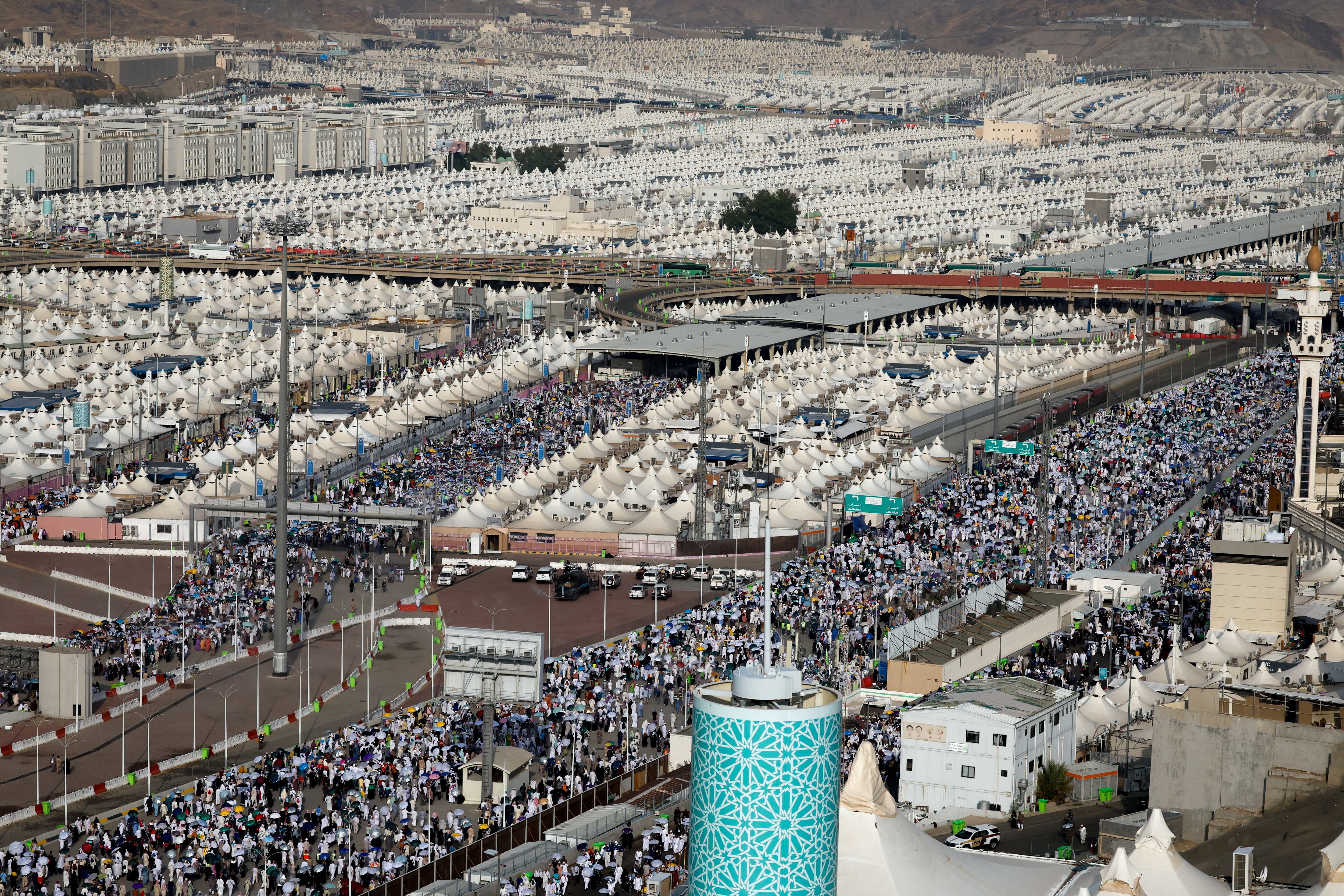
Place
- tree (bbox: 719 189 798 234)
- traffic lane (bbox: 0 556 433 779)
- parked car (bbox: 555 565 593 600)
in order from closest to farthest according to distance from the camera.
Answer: traffic lane (bbox: 0 556 433 779)
parked car (bbox: 555 565 593 600)
tree (bbox: 719 189 798 234)

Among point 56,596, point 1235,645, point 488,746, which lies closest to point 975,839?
point 488,746

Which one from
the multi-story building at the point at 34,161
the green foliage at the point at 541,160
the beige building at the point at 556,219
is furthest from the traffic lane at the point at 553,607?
the green foliage at the point at 541,160

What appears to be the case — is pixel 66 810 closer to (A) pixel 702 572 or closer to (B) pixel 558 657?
(B) pixel 558 657

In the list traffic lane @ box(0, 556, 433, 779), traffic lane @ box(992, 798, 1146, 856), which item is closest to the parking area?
traffic lane @ box(0, 556, 433, 779)

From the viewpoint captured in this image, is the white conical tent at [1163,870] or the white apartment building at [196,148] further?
the white apartment building at [196,148]

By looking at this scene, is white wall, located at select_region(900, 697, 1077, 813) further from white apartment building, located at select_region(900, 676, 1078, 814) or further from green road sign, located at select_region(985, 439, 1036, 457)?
green road sign, located at select_region(985, 439, 1036, 457)

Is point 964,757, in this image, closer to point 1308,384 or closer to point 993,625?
point 993,625

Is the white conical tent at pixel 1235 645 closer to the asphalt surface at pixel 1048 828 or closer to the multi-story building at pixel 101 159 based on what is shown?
the asphalt surface at pixel 1048 828

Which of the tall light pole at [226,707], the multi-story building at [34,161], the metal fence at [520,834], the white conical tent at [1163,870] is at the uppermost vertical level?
the multi-story building at [34,161]
